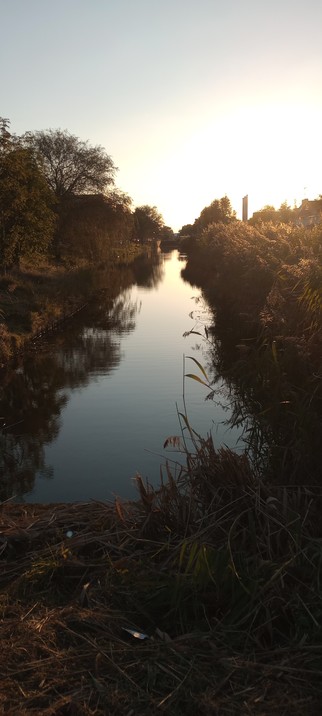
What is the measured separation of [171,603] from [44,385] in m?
11.9

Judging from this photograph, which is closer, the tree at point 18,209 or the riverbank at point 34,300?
the riverbank at point 34,300

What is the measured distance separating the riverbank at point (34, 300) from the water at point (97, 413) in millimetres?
850

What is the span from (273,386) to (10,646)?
12.6 ft

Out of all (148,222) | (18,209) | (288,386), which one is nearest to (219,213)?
(18,209)

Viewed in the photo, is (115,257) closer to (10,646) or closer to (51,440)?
(51,440)

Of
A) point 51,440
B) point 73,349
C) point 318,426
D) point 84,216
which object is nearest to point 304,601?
point 318,426

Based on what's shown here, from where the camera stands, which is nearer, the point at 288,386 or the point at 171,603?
the point at 171,603

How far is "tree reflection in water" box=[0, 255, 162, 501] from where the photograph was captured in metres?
9.66

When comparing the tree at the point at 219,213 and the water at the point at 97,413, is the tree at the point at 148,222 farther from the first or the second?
the water at the point at 97,413

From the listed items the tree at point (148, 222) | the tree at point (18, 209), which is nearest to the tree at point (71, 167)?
the tree at point (18, 209)

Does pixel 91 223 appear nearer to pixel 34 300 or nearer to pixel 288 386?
pixel 34 300

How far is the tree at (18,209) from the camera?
23766 millimetres

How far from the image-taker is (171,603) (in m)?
3.60

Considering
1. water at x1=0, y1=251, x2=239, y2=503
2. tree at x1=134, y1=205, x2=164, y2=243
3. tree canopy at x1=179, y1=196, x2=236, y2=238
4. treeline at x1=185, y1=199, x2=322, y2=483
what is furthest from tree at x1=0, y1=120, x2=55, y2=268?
tree at x1=134, y1=205, x2=164, y2=243
